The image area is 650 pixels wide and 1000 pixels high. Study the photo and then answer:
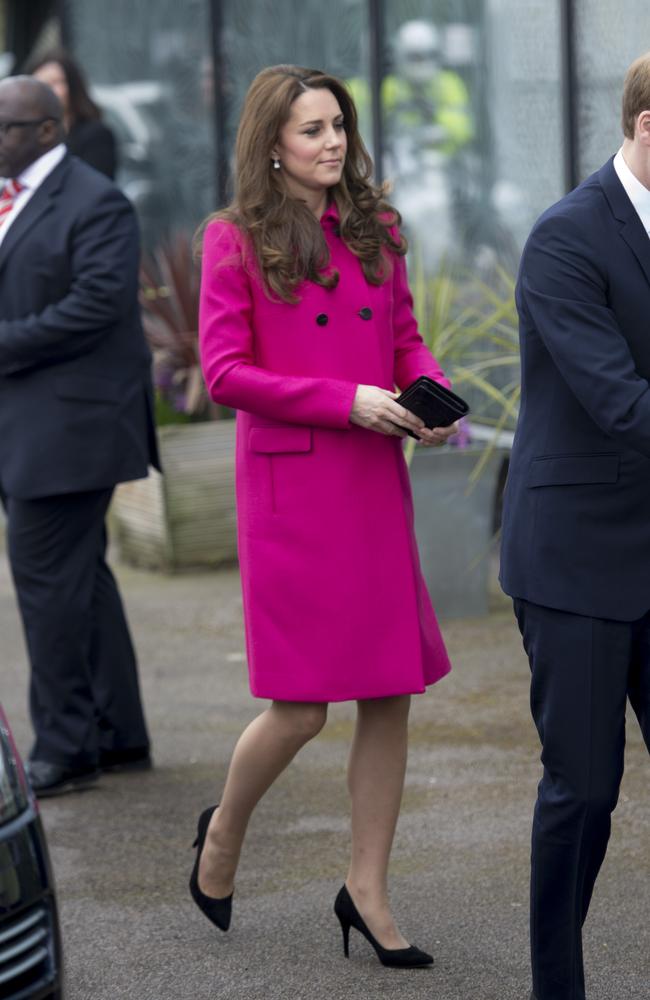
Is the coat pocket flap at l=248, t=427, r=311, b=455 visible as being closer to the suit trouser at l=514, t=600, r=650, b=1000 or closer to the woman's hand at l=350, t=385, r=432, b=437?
the woman's hand at l=350, t=385, r=432, b=437

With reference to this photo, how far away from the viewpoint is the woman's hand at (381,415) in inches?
152

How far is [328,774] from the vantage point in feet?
18.0

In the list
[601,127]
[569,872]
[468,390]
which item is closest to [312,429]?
[569,872]

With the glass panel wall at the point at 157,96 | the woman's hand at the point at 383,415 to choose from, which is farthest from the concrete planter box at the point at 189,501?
the woman's hand at the point at 383,415

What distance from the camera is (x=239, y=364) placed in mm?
3955

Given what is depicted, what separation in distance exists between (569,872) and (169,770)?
237 cm

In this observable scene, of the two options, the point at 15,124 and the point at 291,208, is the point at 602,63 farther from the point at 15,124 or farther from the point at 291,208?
the point at 291,208

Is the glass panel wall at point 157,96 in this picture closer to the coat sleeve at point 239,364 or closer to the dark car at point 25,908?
the coat sleeve at point 239,364

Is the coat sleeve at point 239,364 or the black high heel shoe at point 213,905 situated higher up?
the coat sleeve at point 239,364

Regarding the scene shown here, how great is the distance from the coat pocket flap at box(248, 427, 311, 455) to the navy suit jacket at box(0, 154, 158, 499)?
139 cm

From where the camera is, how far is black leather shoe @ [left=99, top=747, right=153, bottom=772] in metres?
5.61

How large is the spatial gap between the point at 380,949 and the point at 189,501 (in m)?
4.62

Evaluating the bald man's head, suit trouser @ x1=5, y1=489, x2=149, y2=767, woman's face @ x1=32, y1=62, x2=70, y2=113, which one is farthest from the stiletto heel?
woman's face @ x1=32, y1=62, x2=70, y2=113

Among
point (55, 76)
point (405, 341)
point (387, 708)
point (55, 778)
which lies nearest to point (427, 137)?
point (55, 76)
